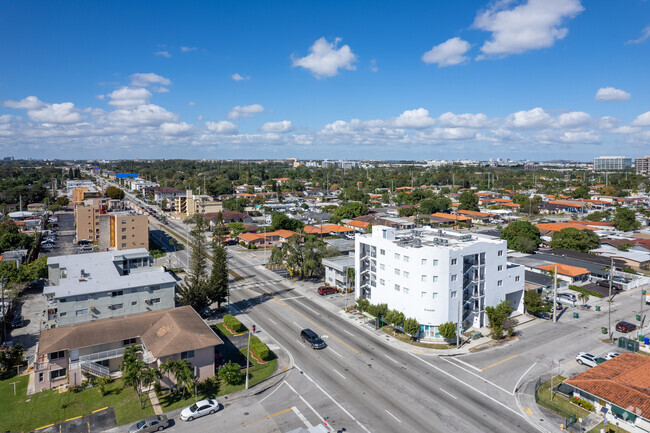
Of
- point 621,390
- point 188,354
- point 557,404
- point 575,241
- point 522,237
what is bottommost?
point 557,404

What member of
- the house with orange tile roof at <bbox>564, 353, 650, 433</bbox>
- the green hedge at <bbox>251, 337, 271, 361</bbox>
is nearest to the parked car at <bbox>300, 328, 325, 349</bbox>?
the green hedge at <bbox>251, 337, 271, 361</bbox>

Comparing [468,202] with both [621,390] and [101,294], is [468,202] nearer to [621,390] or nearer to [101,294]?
[621,390]

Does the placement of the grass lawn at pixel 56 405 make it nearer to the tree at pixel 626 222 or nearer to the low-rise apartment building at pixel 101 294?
the low-rise apartment building at pixel 101 294

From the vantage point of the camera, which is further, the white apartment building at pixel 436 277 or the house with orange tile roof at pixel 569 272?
the house with orange tile roof at pixel 569 272

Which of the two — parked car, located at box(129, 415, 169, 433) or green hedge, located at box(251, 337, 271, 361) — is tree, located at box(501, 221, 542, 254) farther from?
parked car, located at box(129, 415, 169, 433)

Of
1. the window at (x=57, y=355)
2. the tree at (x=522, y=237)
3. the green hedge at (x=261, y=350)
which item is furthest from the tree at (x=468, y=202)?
the window at (x=57, y=355)

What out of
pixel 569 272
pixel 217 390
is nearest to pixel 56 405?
pixel 217 390

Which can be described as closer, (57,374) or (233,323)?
(57,374)
